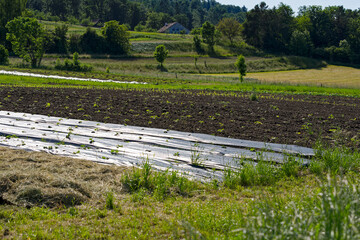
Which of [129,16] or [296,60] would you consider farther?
[129,16]

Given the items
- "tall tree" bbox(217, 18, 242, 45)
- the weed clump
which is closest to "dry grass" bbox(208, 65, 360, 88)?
"tall tree" bbox(217, 18, 242, 45)

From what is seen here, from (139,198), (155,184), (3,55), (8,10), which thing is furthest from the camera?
(8,10)

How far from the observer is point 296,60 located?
254ft

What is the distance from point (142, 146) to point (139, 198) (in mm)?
3610

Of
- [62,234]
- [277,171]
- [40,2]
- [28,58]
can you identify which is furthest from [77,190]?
[40,2]

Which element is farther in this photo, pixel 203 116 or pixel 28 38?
pixel 28 38

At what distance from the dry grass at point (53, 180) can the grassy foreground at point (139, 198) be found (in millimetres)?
16

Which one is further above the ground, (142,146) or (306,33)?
(306,33)

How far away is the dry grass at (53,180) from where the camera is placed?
610 centimetres

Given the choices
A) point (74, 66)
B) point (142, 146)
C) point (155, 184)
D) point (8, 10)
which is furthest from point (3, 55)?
point (155, 184)

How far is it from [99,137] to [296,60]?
73.4 meters

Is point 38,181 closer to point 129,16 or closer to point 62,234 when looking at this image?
point 62,234

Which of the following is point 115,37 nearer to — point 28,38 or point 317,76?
point 28,38

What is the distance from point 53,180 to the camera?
21.6 feet
